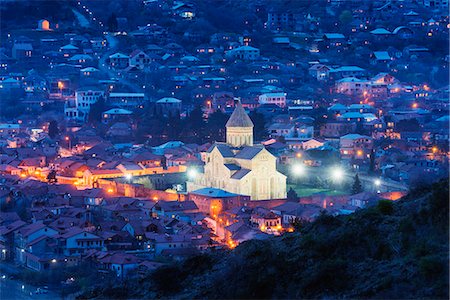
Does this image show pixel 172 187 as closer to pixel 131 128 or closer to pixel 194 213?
pixel 194 213

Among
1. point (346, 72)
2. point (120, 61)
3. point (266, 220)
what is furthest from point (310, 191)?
point (120, 61)

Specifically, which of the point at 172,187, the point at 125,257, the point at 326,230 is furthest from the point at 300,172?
the point at 326,230

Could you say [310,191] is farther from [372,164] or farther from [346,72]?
[346,72]

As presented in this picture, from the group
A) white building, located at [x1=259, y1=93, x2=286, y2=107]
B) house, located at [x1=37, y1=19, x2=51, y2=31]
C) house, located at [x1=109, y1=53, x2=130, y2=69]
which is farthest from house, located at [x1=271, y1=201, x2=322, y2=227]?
house, located at [x1=37, y1=19, x2=51, y2=31]

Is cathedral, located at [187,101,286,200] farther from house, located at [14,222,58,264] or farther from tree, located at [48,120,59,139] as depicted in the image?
tree, located at [48,120,59,139]

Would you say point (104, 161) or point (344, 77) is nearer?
point (104, 161)

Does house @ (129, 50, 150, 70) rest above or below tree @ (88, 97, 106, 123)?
above

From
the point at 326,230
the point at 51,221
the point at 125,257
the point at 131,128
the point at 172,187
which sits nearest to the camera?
the point at 326,230
